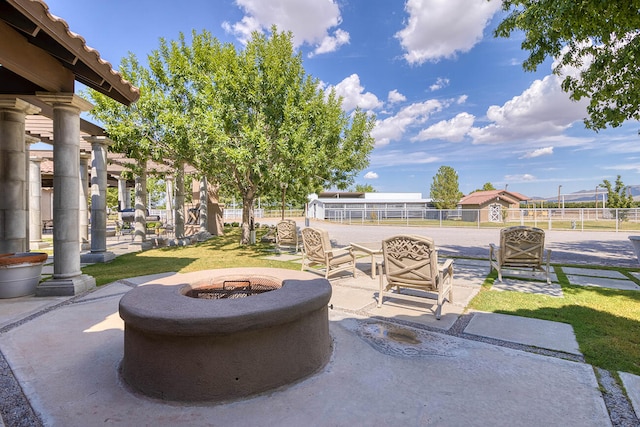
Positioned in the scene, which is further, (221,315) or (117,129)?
(117,129)

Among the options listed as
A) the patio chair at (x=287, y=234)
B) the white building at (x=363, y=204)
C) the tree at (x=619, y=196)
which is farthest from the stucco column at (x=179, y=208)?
the tree at (x=619, y=196)

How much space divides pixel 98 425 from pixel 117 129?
9.17 m

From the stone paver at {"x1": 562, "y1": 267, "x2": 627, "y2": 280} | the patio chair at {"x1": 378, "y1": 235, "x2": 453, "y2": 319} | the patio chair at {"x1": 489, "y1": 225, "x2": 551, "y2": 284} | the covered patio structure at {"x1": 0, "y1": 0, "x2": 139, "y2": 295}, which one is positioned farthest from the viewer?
the stone paver at {"x1": 562, "y1": 267, "x2": 627, "y2": 280}

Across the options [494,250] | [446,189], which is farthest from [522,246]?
[446,189]

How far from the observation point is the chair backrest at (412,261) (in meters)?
4.29

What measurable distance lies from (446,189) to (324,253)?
41650 mm

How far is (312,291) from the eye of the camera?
295 cm

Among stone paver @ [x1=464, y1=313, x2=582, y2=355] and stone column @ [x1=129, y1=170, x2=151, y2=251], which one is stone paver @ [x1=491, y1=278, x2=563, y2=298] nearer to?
stone paver @ [x1=464, y1=313, x2=582, y2=355]

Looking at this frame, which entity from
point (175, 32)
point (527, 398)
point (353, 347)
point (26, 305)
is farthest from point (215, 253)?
point (527, 398)

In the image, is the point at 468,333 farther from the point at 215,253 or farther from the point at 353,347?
the point at 215,253

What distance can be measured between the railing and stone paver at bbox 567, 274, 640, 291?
1822 cm

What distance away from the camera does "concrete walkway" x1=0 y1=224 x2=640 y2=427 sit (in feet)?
7.20

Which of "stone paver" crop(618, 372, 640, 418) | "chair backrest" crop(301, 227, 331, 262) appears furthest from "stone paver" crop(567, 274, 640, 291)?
"chair backrest" crop(301, 227, 331, 262)

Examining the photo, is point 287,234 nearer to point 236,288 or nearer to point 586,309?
point 236,288
